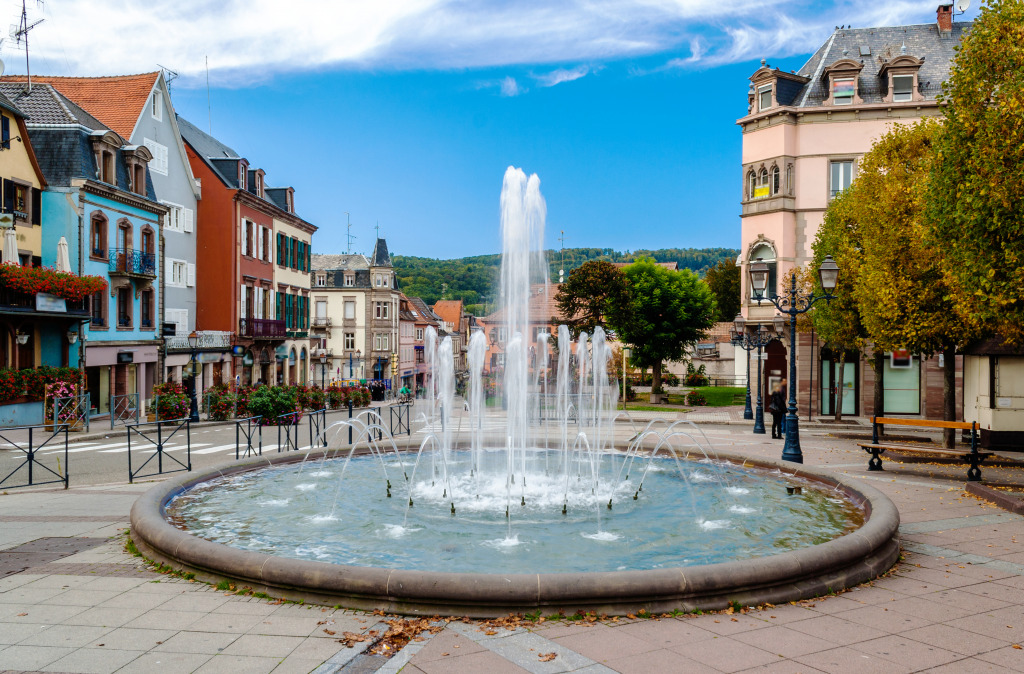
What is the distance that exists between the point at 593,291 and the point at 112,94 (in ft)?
92.9

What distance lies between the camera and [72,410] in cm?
2884

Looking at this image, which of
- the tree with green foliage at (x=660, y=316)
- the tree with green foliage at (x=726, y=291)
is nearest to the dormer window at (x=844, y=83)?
the tree with green foliage at (x=660, y=316)

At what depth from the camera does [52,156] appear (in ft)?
107

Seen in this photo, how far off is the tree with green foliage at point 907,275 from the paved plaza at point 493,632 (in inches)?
517

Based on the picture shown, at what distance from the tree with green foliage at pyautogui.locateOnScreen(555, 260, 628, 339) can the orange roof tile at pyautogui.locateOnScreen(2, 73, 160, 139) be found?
995 inches

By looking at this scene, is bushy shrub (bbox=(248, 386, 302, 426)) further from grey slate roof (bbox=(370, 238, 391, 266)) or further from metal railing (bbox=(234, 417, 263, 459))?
grey slate roof (bbox=(370, 238, 391, 266))

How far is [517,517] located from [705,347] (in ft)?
212

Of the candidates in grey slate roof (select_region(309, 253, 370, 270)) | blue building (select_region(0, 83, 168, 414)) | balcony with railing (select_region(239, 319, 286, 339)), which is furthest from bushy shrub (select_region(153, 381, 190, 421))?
grey slate roof (select_region(309, 253, 370, 270))

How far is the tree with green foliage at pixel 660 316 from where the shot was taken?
47438mm

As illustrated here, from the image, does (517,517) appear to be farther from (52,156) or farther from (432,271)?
(432,271)

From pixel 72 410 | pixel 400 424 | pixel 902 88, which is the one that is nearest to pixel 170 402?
pixel 72 410

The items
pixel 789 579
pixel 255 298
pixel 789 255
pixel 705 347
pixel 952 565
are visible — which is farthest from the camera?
pixel 705 347

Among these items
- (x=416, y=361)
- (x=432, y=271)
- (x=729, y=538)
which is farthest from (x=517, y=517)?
(x=432, y=271)

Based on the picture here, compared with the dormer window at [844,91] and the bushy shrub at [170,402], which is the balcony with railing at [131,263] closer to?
the bushy shrub at [170,402]
